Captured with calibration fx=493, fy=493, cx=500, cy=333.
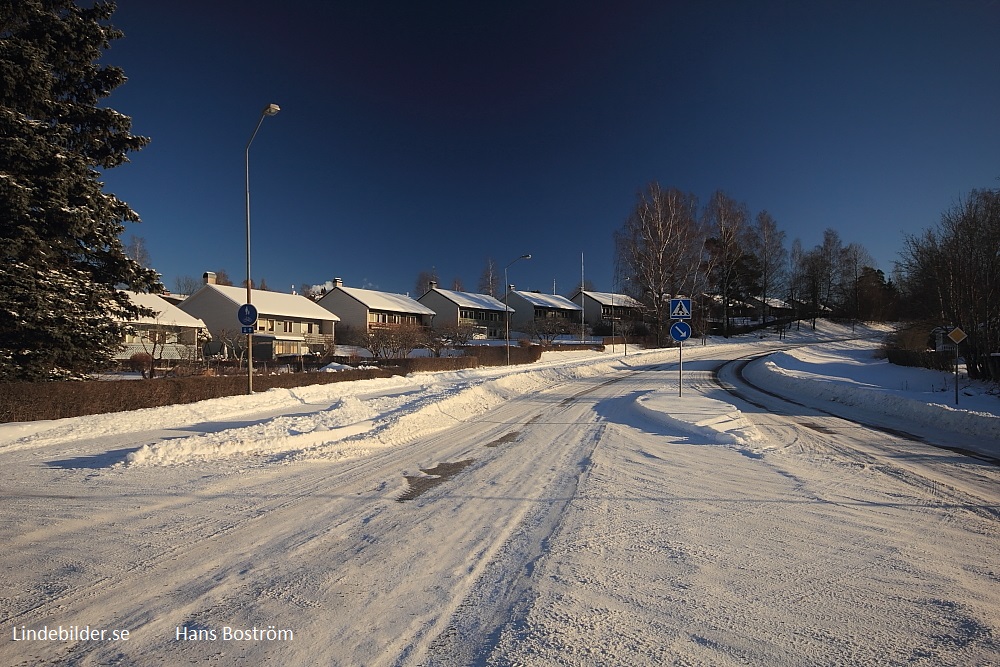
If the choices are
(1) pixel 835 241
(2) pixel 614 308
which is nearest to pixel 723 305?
(2) pixel 614 308

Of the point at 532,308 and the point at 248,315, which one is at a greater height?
the point at 532,308

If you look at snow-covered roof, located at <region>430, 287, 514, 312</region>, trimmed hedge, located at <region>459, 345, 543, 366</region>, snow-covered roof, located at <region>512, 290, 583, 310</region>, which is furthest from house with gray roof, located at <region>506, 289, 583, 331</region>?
trimmed hedge, located at <region>459, 345, 543, 366</region>

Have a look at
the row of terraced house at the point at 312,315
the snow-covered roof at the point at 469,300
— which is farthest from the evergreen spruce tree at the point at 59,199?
the snow-covered roof at the point at 469,300

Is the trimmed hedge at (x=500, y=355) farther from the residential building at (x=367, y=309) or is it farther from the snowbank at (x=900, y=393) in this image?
the residential building at (x=367, y=309)

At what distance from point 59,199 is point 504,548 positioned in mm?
16211

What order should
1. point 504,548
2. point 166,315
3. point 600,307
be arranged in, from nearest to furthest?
point 504,548, point 166,315, point 600,307

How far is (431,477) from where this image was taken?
720 cm

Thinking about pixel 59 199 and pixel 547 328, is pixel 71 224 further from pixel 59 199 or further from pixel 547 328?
pixel 547 328

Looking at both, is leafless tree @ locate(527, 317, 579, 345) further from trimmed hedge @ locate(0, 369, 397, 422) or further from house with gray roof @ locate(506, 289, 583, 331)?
trimmed hedge @ locate(0, 369, 397, 422)

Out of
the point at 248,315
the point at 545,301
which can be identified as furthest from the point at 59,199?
the point at 545,301

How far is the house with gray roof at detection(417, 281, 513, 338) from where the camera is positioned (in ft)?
222

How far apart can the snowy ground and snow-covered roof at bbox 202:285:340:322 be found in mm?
41324

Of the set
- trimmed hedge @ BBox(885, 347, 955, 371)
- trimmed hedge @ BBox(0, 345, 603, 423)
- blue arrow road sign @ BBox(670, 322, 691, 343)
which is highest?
blue arrow road sign @ BBox(670, 322, 691, 343)

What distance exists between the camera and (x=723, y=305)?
62188 millimetres
